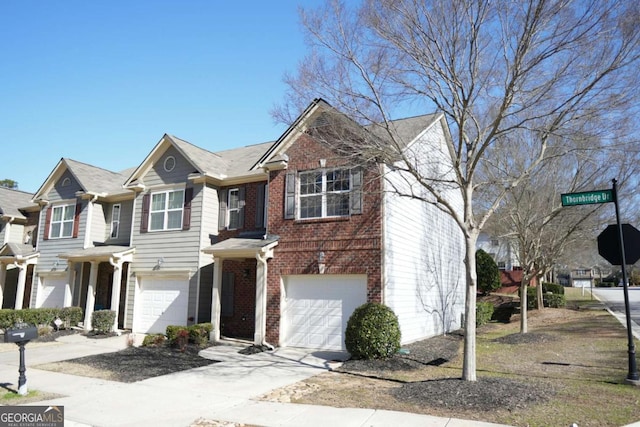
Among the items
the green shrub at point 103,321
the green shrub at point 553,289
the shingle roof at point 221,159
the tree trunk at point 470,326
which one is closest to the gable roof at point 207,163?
the shingle roof at point 221,159

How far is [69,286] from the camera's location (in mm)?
21484

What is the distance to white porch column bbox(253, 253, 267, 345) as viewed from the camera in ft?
50.2

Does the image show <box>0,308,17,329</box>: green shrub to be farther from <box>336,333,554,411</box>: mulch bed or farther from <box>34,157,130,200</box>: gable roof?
<box>336,333,554,411</box>: mulch bed

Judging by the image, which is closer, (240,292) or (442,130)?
(240,292)

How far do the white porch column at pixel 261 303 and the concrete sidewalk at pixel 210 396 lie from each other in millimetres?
903

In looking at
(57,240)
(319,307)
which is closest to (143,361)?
(319,307)

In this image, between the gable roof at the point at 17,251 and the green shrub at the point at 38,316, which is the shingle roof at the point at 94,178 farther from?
the green shrub at the point at 38,316

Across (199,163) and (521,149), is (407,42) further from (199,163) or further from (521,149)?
(199,163)

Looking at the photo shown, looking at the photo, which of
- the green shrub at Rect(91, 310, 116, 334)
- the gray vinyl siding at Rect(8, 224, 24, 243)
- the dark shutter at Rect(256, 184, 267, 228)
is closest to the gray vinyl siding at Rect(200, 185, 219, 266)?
the dark shutter at Rect(256, 184, 267, 228)

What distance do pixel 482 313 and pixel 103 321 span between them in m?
17.3

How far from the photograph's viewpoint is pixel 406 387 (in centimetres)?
960

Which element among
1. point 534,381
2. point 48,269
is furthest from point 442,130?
point 48,269

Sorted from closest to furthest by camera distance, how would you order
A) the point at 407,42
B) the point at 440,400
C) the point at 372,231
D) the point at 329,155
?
1. the point at 440,400
2. the point at 407,42
3. the point at 372,231
4. the point at 329,155

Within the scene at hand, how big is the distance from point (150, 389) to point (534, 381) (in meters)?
8.28
